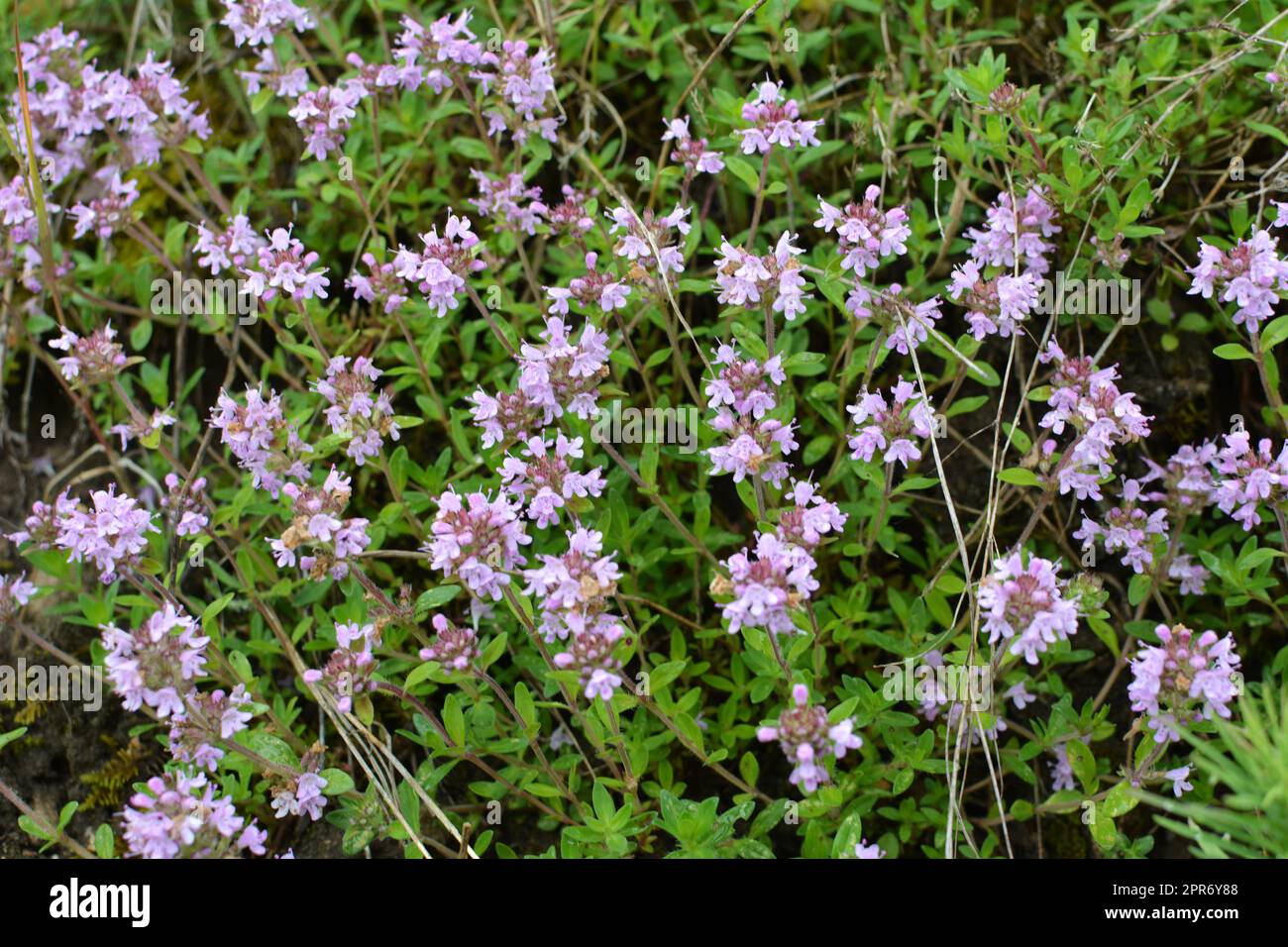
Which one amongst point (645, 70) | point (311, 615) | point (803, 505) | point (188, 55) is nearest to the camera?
point (803, 505)

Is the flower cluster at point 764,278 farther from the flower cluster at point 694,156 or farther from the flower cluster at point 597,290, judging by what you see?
the flower cluster at point 694,156

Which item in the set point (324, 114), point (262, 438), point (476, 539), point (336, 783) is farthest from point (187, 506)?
point (324, 114)

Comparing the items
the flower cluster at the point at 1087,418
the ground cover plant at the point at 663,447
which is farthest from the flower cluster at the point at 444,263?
the flower cluster at the point at 1087,418

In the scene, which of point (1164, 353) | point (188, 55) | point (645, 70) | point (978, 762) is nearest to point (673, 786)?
point (978, 762)

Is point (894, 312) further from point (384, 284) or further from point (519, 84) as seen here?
point (384, 284)

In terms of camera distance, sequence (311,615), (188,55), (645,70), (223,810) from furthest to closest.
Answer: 1. (188,55)
2. (645,70)
3. (311,615)
4. (223,810)

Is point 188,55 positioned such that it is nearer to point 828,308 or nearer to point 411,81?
point 411,81

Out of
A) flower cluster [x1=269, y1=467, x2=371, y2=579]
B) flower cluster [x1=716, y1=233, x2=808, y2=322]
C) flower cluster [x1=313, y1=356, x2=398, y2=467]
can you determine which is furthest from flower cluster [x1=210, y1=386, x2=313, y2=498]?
flower cluster [x1=716, y1=233, x2=808, y2=322]
